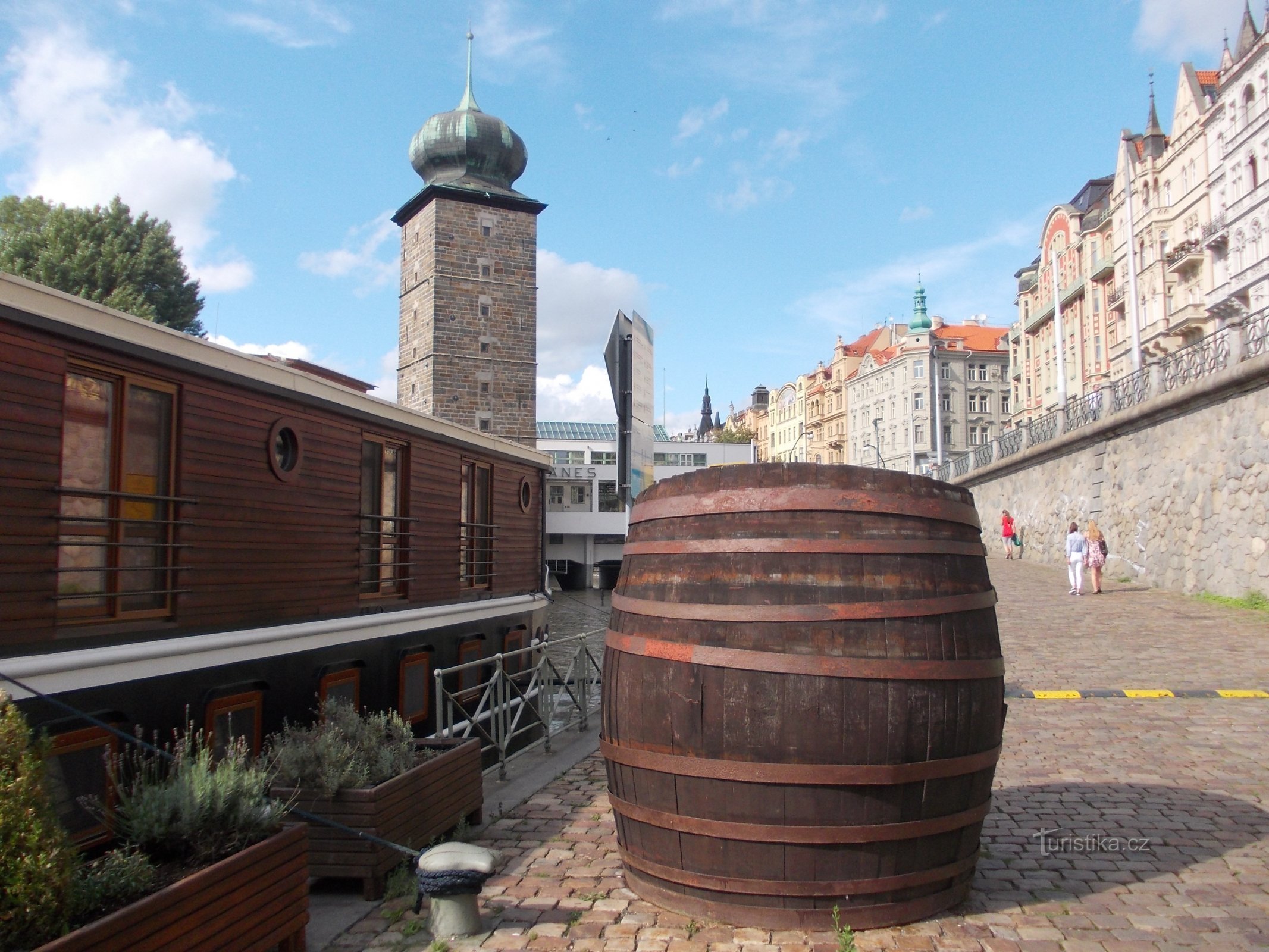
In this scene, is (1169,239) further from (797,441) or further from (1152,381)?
(797,441)

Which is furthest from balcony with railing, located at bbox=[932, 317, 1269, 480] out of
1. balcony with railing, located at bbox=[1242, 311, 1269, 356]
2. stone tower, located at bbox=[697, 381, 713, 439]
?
stone tower, located at bbox=[697, 381, 713, 439]

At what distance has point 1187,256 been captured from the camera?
132 ft

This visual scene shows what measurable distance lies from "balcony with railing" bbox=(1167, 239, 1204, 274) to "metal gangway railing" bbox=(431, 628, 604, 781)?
117ft

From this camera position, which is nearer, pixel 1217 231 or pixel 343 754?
pixel 343 754

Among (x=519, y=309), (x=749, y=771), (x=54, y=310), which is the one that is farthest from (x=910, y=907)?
(x=519, y=309)

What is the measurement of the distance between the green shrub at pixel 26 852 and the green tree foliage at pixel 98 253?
3716 cm

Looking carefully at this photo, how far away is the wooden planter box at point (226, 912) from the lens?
3080 millimetres

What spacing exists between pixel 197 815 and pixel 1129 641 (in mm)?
14122

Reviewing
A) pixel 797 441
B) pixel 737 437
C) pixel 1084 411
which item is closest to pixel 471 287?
pixel 1084 411

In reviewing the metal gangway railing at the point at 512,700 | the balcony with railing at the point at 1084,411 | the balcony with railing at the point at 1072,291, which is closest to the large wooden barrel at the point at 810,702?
the metal gangway railing at the point at 512,700

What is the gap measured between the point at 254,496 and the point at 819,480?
4972 millimetres

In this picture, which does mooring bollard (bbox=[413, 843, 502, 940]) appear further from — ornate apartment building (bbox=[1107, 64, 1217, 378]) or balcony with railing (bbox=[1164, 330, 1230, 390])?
ornate apartment building (bbox=[1107, 64, 1217, 378])

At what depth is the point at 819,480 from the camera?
13.6ft

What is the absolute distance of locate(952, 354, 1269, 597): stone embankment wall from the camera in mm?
17750
